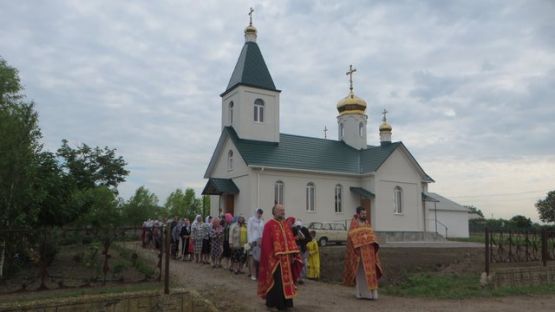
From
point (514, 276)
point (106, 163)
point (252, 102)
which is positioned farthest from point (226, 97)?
point (514, 276)

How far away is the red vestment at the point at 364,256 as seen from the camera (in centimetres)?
941

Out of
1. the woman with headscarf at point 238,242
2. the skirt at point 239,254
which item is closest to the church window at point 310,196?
the woman with headscarf at point 238,242

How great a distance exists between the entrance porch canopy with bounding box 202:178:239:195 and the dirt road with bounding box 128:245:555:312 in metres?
14.0

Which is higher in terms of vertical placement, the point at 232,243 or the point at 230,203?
the point at 230,203

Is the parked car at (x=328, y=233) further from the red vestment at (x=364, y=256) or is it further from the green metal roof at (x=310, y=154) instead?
the red vestment at (x=364, y=256)

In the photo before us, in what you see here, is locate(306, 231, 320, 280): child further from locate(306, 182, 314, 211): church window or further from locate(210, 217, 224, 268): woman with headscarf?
locate(306, 182, 314, 211): church window

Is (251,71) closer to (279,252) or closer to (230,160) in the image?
(230,160)

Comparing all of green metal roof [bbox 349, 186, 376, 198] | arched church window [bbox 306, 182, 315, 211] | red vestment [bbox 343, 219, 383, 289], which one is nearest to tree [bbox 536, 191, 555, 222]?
green metal roof [bbox 349, 186, 376, 198]

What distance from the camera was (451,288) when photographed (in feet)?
34.7

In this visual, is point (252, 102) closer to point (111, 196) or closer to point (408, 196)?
point (408, 196)

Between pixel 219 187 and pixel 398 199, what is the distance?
36.3 ft

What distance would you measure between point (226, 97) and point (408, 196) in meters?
12.6

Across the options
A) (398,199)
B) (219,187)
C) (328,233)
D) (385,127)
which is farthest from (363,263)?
(385,127)

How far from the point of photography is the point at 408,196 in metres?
29.0
